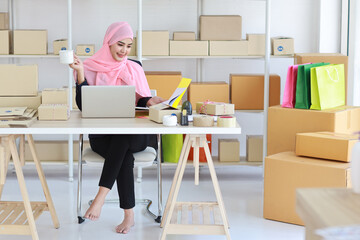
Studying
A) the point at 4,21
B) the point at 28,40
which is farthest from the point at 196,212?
the point at 4,21

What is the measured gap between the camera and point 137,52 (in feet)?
15.1

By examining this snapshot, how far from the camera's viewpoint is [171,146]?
4680 millimetres

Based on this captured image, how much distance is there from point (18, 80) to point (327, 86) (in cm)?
197

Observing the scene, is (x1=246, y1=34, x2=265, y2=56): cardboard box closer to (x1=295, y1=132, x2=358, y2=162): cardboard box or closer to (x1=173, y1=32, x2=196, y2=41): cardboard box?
(x1=173, y1=32, x2=196, y2=41): cardboard box

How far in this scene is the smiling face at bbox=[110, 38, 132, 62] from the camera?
12.2 ft

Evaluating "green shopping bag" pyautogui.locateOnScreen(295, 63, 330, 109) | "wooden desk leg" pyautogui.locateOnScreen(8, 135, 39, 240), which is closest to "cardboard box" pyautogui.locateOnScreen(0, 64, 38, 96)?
"wooden desk leg" pyautogui.locateOnScreen(8, 135, 39, 240)

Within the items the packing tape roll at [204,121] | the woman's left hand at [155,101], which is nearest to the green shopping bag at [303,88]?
the woman's left hand at [155,101]

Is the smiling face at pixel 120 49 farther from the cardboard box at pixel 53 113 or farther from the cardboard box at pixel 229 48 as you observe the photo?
the cardboard box at pixel 229 48

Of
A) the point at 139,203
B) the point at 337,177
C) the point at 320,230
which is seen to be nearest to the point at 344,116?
the point at 337,177

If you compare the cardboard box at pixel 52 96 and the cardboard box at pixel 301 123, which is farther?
the cardboard box at pixel 301 123

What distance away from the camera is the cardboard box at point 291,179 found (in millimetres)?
3326

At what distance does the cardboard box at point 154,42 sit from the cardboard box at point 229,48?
37cm

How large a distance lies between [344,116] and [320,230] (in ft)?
9.31

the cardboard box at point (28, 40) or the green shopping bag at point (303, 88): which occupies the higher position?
the cardboard box at point (28, 40)
